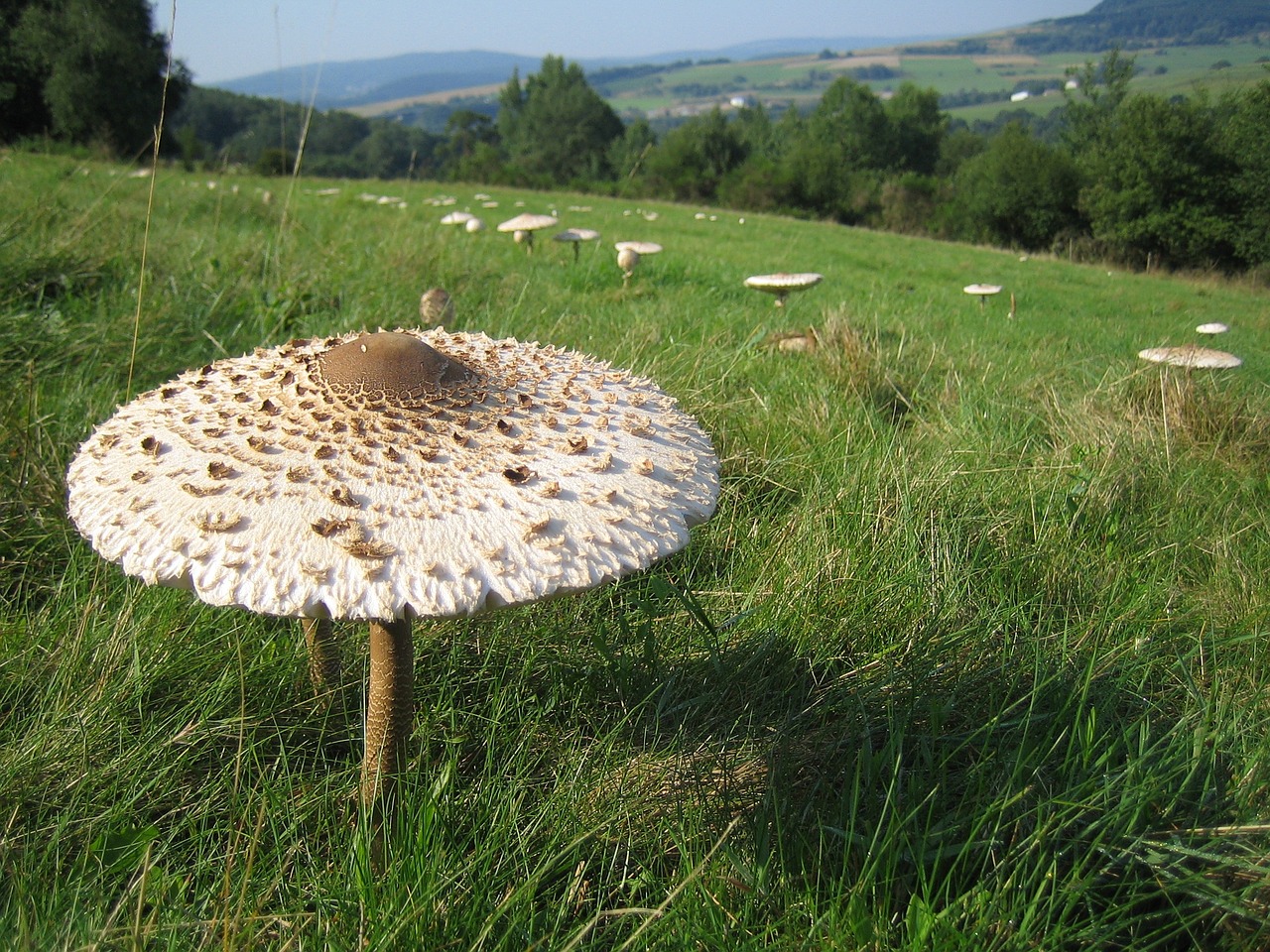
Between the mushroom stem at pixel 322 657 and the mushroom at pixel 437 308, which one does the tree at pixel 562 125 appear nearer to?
the mushroom at pixel 437 308

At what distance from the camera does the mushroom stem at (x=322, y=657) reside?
1.95 metres

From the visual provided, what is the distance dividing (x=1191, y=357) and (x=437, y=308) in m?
4.49

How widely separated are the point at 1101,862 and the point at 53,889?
1904mm

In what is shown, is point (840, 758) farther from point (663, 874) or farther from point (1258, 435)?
point (1258, 435)

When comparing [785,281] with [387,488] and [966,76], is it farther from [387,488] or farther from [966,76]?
[966,76]

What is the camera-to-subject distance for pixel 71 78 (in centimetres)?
2370

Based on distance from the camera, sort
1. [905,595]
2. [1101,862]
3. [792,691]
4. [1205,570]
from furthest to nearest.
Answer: [1205,570] → [905,595] → [792,691] → [1101,862]

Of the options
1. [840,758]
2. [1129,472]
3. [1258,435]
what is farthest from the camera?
[1258,435]

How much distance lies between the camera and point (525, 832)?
5.21 feet

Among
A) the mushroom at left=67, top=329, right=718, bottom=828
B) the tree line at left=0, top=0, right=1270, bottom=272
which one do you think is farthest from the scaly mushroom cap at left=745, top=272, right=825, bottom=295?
the mushroom at left=67, top=329, right=718, bottom=828

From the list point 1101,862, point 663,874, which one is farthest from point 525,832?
point 1101,862

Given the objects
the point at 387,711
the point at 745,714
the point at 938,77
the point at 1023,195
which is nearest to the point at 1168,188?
the point at 1023,195

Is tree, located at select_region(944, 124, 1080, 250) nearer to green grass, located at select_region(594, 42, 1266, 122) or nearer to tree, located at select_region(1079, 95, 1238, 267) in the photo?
tree, located at select_region(1079, 95, 1238, 267)

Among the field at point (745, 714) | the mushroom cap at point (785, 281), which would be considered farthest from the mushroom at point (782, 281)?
the field at point (745, 714)
